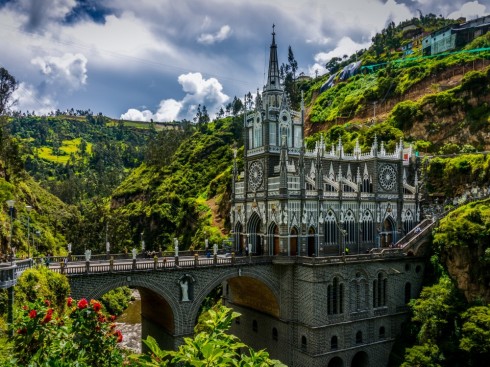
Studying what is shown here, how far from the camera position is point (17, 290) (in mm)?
23578

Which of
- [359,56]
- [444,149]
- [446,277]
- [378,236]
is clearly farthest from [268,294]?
[359,56]

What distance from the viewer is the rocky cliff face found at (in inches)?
1513

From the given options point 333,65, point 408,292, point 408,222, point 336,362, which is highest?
point 333,65

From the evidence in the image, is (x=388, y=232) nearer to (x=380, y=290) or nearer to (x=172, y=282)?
(x=380, y=290)

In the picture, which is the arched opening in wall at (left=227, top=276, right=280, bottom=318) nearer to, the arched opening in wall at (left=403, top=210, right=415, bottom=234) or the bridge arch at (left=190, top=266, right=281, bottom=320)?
the bridge arch at (left=190, top=266, right=281, bottom=320)

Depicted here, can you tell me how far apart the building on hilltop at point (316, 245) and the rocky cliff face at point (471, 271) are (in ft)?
15.2

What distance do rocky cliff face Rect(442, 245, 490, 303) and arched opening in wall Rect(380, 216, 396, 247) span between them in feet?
22.9

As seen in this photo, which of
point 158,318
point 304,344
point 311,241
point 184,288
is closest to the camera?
point 184,288

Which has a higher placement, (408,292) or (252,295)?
(408,292)

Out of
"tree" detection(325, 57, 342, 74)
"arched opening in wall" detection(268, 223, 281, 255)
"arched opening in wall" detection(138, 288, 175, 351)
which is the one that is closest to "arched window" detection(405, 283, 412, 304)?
"arched opening in wall" detection(268, 223, 281, 255)

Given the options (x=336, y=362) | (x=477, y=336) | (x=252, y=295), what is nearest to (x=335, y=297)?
(x=336, y=362)

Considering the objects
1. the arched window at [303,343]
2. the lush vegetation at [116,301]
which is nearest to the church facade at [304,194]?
the arched window at [303,343]

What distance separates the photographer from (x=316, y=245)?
42.3 m

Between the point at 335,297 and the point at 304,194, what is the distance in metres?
9.58
